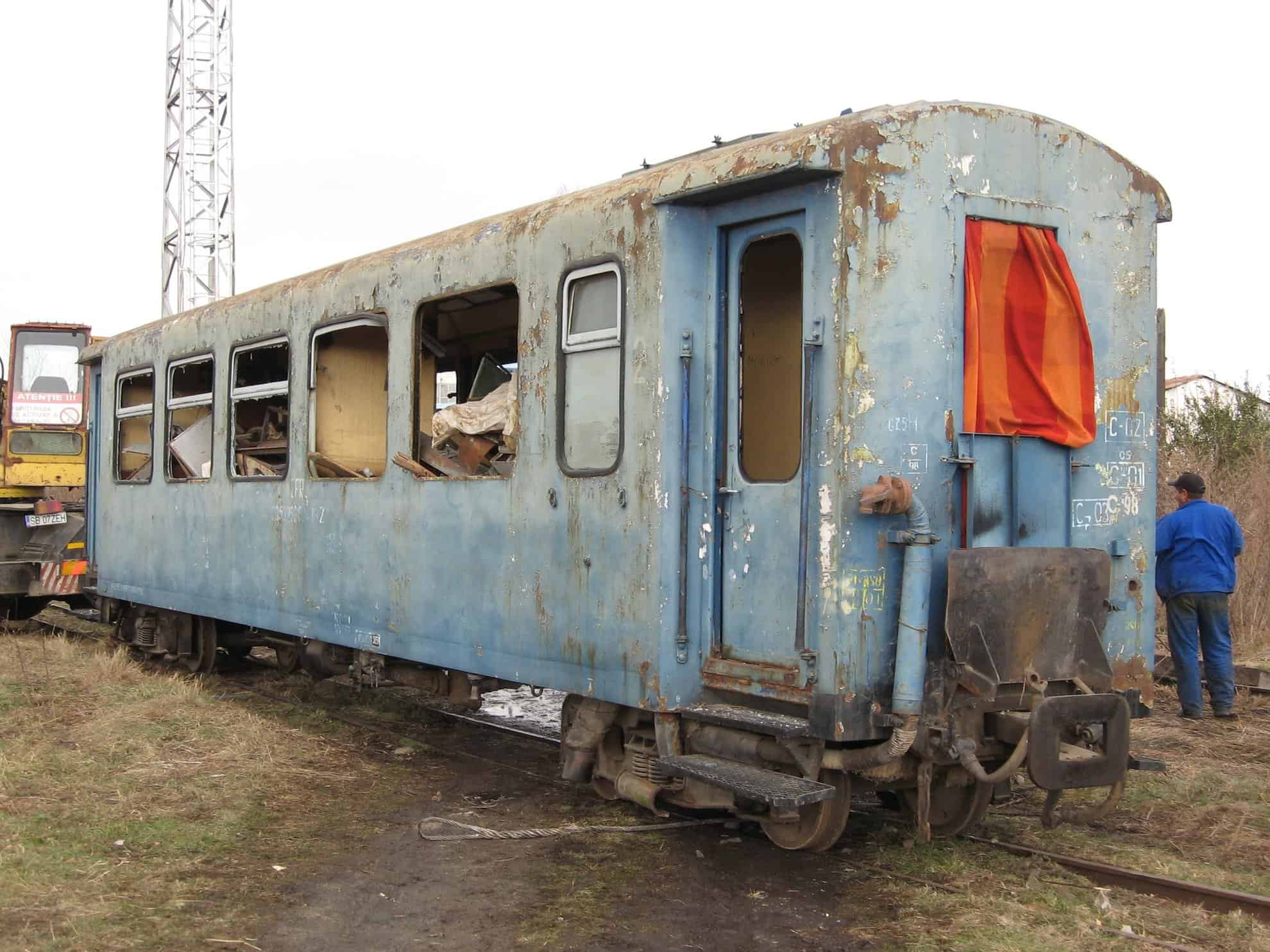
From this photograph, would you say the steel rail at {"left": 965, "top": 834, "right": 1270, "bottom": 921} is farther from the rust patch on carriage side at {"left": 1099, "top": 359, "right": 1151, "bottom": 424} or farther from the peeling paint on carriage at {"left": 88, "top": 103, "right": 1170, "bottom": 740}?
the rust patch on carriage side at {"left": 1099, "top": 359, "right": 1151, "bottom": 424}

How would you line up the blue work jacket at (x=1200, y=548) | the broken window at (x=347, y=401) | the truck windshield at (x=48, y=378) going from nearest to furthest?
the broken window at (x=347, y=401) < the blue work jacket at (x=1200, y=548) < the truck windshield at (x=48, y=378)

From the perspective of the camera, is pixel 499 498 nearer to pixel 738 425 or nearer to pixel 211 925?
pixel 738 425

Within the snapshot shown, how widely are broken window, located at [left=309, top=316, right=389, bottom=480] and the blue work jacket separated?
562cm

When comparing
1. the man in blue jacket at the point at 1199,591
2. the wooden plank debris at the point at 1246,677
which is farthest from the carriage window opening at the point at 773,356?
the wooden plank debris at the point at 1246,677

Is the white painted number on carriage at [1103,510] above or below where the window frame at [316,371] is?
below

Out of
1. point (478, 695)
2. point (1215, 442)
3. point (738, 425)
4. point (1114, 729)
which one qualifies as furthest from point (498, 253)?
point (1215, 442)

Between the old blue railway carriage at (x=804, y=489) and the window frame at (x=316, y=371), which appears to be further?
the window frame at (x=316, y=371)

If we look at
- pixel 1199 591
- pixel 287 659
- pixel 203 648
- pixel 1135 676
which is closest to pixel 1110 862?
pixel 1135 676

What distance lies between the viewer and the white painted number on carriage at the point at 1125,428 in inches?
225

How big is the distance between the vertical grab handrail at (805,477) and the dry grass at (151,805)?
2.49m

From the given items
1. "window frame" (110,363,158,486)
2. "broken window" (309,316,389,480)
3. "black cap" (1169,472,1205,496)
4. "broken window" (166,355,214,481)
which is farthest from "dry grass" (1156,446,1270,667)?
"window frame" (110,363,158,486)

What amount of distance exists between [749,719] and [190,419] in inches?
274

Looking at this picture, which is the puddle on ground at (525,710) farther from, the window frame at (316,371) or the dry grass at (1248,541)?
the dry grass at (1248,541)

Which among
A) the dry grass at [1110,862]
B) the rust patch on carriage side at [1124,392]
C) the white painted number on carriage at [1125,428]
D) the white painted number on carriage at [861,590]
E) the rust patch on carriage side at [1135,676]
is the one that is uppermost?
the rust patch on carriage side at [1124,392]
